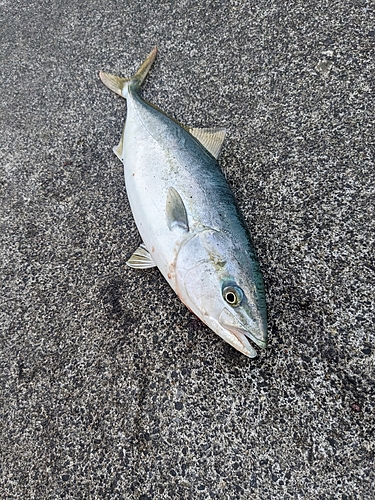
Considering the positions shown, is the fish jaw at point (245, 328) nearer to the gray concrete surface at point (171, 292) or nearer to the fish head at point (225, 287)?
the fish head at point (225, 287)

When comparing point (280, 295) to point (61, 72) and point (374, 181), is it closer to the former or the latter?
point (374, 181)

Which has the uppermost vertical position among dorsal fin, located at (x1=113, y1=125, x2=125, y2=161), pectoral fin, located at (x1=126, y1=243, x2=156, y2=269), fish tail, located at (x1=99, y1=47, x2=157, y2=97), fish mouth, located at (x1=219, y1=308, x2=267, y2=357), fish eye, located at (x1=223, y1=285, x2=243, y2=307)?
fish tail, located at (x1=99, y1=47, x2=157, y2=97)

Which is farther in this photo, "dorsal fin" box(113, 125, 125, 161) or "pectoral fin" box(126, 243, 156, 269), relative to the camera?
"dorsal fin" box(113, 125, 125, 161)

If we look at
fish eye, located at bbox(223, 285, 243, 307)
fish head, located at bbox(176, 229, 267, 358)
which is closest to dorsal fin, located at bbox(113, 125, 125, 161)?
fish head, located at bbox(176, 229, 267, 358)

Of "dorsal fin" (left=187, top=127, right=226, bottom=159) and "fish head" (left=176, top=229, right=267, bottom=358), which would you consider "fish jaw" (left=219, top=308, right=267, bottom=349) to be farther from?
"dorsal fin" (left=187, top=127, right=226, bottom=159)

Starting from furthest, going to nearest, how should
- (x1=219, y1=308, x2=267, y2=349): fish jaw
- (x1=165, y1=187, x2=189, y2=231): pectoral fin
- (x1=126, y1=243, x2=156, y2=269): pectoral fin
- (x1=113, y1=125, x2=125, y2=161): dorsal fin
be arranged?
(x1=113, y1=125, x2=125, y2=161): dorsal fin
(x1=126, y1=243, x2=156, y2=269): pectoral fin
(x1=165, y1=187, x2=189, y2=231): pectoral fin
(x1=219, y1=308, x2=267, y2=349): fish jaw

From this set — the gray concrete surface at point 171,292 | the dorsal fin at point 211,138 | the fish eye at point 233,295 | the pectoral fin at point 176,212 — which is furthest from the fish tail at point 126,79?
the fish eye at point 233,295

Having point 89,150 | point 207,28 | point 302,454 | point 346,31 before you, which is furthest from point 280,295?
point 207,28

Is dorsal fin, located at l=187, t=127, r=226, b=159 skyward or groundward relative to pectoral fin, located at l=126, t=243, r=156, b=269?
skyward
